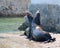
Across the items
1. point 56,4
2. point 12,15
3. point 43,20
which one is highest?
point 56,4

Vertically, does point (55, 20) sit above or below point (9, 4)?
above

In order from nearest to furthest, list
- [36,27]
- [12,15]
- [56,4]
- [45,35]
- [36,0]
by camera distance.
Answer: [45,35]
[36,27]
[56,4]
[36,0]
[12,15]

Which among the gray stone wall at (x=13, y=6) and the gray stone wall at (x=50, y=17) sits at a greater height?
the gray stone wall at (x=50, y=17)

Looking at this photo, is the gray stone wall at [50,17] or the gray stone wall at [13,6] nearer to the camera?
the gray stone wall at [50,17]

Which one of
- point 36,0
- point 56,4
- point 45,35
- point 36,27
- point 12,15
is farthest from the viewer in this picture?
point 12,15

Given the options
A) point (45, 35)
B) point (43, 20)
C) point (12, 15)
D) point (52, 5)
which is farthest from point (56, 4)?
point (12, 15)

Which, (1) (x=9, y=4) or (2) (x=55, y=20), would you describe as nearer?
(2) (x=55, y=20)

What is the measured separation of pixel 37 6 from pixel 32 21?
9.87 feet

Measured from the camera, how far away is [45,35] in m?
9.85

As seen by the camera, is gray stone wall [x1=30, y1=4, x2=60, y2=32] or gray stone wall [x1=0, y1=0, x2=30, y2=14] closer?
gray stone wall [x1=30, y1=4, x2=60, y2=32]

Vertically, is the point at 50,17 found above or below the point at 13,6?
above

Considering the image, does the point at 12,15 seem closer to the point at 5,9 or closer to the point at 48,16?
the point at 5,9

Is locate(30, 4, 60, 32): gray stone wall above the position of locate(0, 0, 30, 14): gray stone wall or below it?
above

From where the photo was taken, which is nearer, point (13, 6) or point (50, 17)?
point (50, 17)
